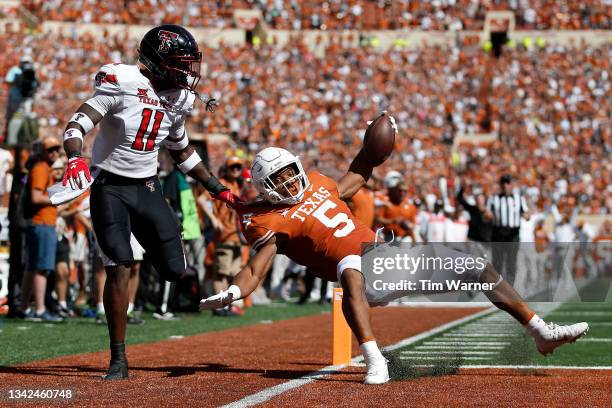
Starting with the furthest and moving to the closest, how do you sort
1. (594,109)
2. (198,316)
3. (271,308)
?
(594,109) < (271,308) < (198,316)

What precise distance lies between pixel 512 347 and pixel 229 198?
2055 millimetres

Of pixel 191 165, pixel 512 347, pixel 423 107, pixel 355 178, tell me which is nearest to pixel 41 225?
pixel 191 165

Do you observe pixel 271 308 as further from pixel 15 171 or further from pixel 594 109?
pixel 594 109

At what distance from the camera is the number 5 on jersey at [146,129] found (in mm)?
5922

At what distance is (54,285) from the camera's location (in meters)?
11.6

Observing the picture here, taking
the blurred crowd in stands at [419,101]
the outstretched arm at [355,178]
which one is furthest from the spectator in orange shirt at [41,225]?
the blurred crowd in stands at [419,101]

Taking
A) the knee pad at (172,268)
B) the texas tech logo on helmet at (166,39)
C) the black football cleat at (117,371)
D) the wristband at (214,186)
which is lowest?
the black football cleat at (117,371)

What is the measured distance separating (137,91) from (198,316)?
6.44m

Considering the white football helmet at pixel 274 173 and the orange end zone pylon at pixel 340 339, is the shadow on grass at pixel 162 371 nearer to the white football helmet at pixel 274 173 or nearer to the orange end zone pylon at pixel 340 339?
the orange end zone pylon at pixel 340 339

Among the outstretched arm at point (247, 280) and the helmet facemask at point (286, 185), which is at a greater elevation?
the helmet facemask at point (286, 185)

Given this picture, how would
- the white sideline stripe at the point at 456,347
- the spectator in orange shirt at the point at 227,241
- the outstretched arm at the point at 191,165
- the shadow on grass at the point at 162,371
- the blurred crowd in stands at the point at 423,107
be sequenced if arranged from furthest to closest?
the blurred crowd in stands at the point at 423,107 → the spectator in orange shirt at the point at 227,241 → the white sideline stripe at the point at 456,347 → the outstretched arm at the point at 191,165 → the shadow on grass at the point at 162,371

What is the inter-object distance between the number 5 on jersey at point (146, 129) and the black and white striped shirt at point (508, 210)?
8.30 meters

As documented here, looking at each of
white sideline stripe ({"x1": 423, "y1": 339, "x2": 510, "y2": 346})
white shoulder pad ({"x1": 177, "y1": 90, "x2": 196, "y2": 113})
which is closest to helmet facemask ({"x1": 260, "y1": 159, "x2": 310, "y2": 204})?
white shoulder pad ({"x1": 177, "y1": 90, "x2": 196, "y2": 113})

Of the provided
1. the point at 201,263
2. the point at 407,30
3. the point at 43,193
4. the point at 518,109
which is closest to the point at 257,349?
the point at 43,193
